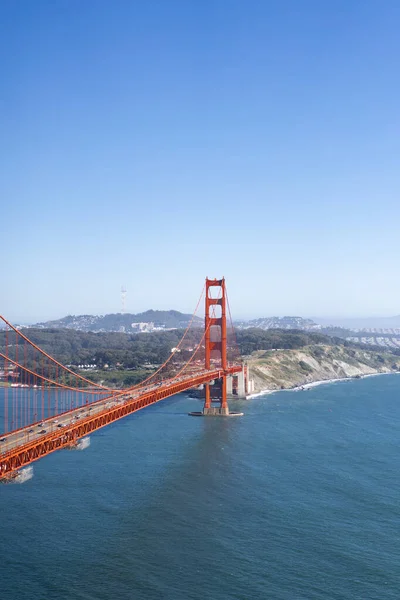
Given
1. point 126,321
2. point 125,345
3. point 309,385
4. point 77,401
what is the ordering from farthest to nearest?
point 126,321 < point 125,345 < point 309,385 < point 77,401

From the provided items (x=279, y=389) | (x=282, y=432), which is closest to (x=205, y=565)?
(x=282, y=432)

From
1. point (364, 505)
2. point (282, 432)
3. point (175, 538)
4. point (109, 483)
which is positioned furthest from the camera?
point (282, 432)

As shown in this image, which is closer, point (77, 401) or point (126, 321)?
point (77, 401)

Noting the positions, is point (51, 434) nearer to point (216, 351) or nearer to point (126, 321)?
point (216, 351)

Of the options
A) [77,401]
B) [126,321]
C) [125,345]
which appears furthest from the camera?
[126,321]

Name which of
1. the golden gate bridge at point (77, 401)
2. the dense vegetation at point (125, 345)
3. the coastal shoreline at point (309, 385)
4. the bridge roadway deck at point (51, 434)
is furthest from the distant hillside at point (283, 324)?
the bridge roadway deck at point (51, 434)

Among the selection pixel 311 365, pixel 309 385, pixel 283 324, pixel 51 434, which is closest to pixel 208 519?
pixel 51 434

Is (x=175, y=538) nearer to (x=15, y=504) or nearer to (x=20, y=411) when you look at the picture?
(x=15, y=504)
